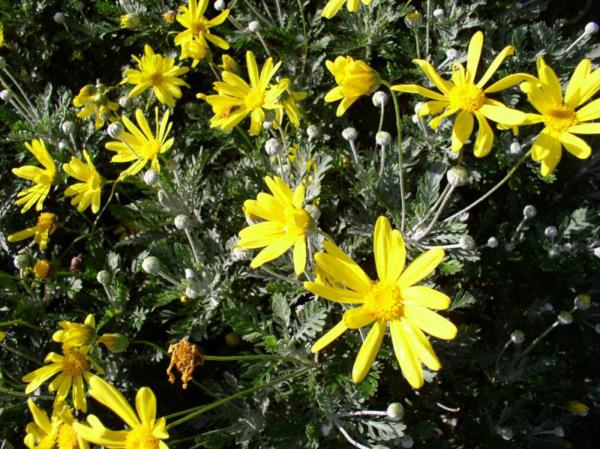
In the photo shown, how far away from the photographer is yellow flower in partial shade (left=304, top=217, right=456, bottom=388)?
1.83m

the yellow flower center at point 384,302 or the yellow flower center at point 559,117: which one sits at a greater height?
the yellow flower center at point 559,117

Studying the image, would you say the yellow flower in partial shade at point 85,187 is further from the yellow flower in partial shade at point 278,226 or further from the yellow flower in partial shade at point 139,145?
the yellow flower in partial shade at point 278,226

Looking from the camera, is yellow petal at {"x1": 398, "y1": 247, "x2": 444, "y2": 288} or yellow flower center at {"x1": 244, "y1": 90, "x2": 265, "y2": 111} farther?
yellow flower center at {"x1": 244, "y1": 90, "x2": 265, "y2": 111}

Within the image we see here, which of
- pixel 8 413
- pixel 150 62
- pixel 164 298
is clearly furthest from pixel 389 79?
pixel 8 413

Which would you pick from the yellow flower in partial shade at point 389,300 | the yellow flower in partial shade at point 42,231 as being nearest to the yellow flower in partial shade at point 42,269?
the yellow flower in partial shade at point 42,231

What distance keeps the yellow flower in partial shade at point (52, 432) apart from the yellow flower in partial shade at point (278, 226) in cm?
109

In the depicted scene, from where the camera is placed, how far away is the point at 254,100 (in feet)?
9.08

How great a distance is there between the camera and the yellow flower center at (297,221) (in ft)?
6.49

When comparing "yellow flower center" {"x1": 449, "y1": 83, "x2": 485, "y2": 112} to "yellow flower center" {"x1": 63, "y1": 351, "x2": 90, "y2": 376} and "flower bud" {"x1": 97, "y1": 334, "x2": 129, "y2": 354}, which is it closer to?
"flower bud" {"x1": 97, "y1": 334, "x2": 129, "y2": 354}

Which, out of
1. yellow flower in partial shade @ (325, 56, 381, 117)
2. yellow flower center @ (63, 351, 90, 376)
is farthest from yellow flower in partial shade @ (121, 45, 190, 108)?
yellow flower center @ (63, 351, 90, 376)

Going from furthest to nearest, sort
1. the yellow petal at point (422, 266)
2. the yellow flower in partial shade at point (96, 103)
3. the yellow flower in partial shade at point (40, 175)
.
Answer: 1. the yellow flower in partial shade at point (96, 103)
2. the yellow flower in partial shade at point (40, 175)
3. the yellow petal at point (422, 266)

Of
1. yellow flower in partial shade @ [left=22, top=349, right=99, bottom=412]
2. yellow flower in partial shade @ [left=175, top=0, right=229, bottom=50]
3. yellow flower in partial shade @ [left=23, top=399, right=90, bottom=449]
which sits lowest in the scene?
yellow flower in partial shade @ [left=23, top=399, right=90, bottom=449]

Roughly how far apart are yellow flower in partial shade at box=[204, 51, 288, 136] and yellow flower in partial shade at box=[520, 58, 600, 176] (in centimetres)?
113

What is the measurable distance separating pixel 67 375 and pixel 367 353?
56.9 inches
